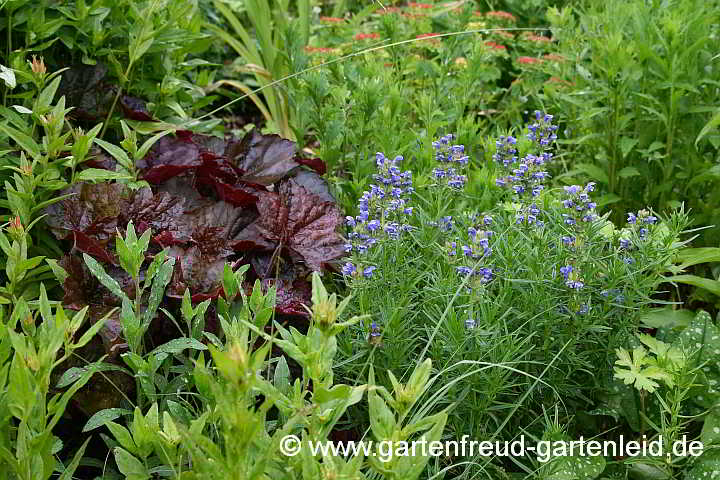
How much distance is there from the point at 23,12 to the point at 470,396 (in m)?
2.02

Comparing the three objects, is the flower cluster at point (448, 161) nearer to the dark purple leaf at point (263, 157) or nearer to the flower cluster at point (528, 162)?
the flower cluster at point (528, 162)

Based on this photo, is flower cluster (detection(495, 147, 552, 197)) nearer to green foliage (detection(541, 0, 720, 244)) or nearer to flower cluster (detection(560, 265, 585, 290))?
flower cluster (detection(560, 265, 585, 290))

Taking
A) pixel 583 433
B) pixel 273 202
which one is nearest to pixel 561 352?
pixel 583 433

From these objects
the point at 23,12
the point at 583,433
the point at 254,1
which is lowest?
the point at 583,433

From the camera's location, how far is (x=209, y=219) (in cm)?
256

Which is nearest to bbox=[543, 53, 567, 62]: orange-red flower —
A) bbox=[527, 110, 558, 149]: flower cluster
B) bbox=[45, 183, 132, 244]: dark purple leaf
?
bbox=[527, 110, 558, 149]: flower cluster

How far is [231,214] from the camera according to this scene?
2.59m

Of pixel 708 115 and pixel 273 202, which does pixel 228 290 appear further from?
pixel 708 115

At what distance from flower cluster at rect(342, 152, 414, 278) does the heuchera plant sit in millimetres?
227

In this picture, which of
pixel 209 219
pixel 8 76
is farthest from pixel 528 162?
pixel 8 76

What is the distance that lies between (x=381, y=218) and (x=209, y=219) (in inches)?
24.5

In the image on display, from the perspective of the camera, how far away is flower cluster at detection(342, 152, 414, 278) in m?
2.22

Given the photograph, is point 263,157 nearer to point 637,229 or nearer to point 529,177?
A: point 529,177

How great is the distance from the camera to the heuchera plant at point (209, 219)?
7.34ft
